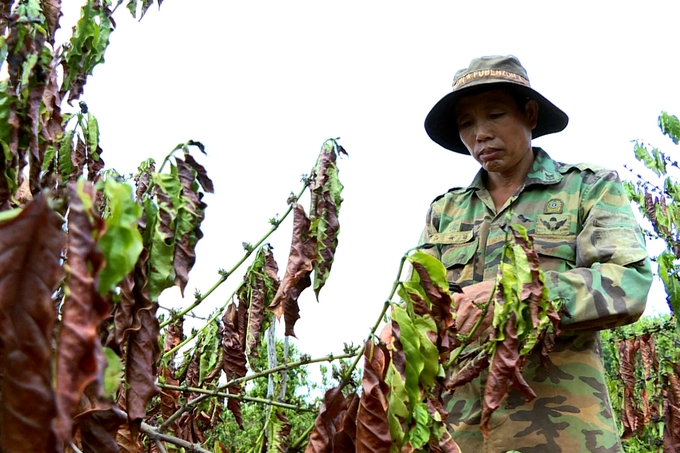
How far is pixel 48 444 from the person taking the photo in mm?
628

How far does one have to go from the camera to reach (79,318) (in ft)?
2.13

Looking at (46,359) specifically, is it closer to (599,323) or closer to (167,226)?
(167,226)

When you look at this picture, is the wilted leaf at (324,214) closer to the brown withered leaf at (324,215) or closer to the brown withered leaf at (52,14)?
the brown withered leaf at (324,215)

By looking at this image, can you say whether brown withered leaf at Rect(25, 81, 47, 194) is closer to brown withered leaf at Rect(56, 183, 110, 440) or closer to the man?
brown withered leaf at Rect(56, 183, 110, 440)

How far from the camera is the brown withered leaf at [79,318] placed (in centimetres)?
63

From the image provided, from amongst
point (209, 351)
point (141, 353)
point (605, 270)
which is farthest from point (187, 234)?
point (605, 270)

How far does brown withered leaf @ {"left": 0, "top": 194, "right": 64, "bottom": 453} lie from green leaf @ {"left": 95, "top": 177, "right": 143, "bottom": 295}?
0.32 feet

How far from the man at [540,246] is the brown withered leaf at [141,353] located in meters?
1.05

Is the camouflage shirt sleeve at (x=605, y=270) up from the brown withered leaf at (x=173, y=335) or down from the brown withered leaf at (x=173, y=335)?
down

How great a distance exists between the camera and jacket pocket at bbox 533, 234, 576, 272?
90.2 inches

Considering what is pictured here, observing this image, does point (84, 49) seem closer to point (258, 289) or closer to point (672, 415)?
→ point (258, 289)

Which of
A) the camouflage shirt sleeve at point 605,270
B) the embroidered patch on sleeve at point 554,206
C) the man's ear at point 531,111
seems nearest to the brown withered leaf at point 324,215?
the camouflage shirt sleeve at point 605,270

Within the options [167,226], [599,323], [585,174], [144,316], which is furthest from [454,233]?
[144,316]

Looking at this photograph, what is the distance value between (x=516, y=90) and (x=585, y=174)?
395mm
